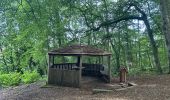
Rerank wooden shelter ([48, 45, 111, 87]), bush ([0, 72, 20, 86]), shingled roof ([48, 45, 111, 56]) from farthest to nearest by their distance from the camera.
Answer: bush ([0, 72, 20, 86]), shingled roof ([48, 45, 111, 56]), wooden shelter ([48, 45, 111, 87])

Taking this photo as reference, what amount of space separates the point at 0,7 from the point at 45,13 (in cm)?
360

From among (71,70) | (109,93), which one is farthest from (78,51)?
(109,93)

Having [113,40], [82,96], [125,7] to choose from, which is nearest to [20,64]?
[113,40]

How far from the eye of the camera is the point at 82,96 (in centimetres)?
1469

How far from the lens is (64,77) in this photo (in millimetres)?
18484

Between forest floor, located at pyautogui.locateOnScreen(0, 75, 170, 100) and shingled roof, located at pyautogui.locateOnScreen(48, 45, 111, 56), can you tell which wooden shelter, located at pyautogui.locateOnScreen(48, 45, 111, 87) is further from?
forest floor, located at pyautogui.locateOnScreen(0, 75, 170, 100)

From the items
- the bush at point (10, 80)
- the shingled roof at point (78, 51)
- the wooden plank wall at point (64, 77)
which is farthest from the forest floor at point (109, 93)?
the bush at point (10, 80)

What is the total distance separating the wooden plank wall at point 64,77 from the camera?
1809 centimetres

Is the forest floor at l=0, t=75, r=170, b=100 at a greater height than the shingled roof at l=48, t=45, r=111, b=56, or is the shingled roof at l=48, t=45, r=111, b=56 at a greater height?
the shingled roof at l=48, t=45, r=111, b=56

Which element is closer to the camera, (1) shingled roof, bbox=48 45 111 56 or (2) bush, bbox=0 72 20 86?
(1) shingled roof, bbox=48 45 111 56

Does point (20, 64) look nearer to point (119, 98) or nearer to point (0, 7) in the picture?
point (0, 7)

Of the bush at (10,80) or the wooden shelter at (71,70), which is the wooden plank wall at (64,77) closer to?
the wooden shelter at (71,70)

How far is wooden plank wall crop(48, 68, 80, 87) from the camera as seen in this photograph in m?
18.1

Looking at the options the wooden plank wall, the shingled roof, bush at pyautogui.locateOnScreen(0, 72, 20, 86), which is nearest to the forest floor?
the wooden plank wall
